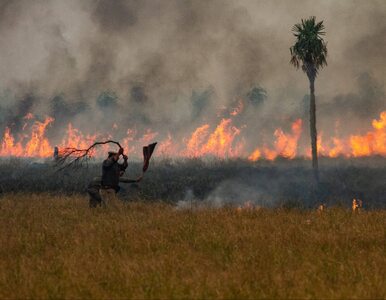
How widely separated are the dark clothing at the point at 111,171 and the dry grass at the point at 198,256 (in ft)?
9.01

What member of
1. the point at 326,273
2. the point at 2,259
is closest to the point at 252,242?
the point at 326,273

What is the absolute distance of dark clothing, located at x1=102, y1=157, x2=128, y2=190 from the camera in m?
15.6

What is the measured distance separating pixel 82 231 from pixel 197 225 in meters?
2.66

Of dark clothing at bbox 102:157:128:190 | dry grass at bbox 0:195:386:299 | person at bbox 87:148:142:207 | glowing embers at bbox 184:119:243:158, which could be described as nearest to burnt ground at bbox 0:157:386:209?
person at bbox 87:148:142:207

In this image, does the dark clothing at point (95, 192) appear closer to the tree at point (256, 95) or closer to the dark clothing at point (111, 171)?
the dark clothing at point (111, 171)

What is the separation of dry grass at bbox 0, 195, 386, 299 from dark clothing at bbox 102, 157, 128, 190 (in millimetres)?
2748

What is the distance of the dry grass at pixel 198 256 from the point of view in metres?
6.34

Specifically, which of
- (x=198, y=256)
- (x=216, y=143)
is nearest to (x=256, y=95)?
(x=216, y=143)

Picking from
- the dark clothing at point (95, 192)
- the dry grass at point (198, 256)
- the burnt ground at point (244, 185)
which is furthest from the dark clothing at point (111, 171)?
the burnt ground at point (244, 185)

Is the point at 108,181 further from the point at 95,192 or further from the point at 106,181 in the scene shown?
the point at 95,192

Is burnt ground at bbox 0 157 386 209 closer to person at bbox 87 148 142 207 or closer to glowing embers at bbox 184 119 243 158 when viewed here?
person at bbox 87 148 142 207

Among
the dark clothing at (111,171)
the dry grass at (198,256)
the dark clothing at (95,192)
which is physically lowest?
the dry grass at (198,256)

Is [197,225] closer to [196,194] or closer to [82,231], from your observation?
[82,231]

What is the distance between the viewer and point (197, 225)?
11359mm
